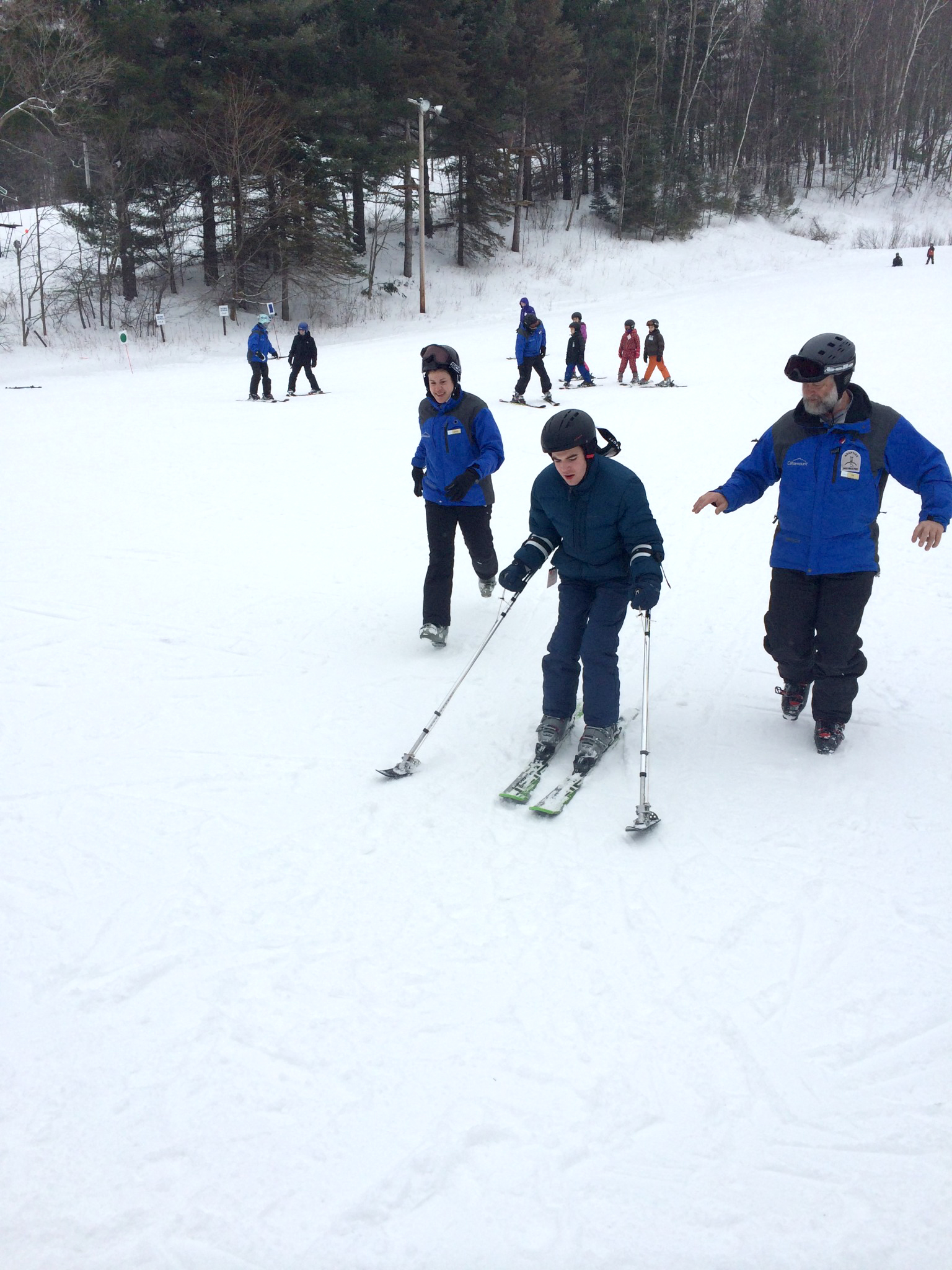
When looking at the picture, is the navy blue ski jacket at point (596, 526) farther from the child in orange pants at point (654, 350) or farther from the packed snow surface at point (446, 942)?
the child in orange pants at point (654, 350)

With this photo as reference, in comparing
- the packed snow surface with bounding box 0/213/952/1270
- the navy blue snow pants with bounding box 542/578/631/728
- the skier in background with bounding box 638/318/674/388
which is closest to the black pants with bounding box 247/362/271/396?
the skier in background with bounding box 638/318/674/388

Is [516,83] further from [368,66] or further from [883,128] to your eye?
[883,128]

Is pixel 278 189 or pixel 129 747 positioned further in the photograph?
pixel 278 189

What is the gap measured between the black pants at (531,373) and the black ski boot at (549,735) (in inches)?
422

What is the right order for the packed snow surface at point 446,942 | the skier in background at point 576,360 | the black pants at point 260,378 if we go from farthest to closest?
the skier in background at point 576,360
the black pants at point 260,378
the packed snow surface at point 446,942

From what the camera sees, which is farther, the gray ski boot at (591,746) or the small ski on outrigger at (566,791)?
the gray ski boot at (591,746)

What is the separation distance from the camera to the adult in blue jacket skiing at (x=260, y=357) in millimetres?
14984

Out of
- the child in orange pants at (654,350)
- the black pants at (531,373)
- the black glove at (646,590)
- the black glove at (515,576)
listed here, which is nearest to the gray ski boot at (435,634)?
the black glove at (515,576)

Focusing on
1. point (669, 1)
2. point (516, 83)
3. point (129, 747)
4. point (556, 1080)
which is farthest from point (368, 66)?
point (556, 1080)

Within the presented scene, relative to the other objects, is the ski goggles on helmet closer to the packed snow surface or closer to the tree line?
the packed snow surface

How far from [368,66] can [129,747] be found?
2966 cm

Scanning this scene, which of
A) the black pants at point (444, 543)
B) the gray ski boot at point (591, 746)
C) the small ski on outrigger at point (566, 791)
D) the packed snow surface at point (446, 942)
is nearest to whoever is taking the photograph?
the packed snow surface at point (446, 942)

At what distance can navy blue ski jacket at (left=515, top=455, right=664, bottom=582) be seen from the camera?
4.00 metres

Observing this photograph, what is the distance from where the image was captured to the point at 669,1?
1617 inches
